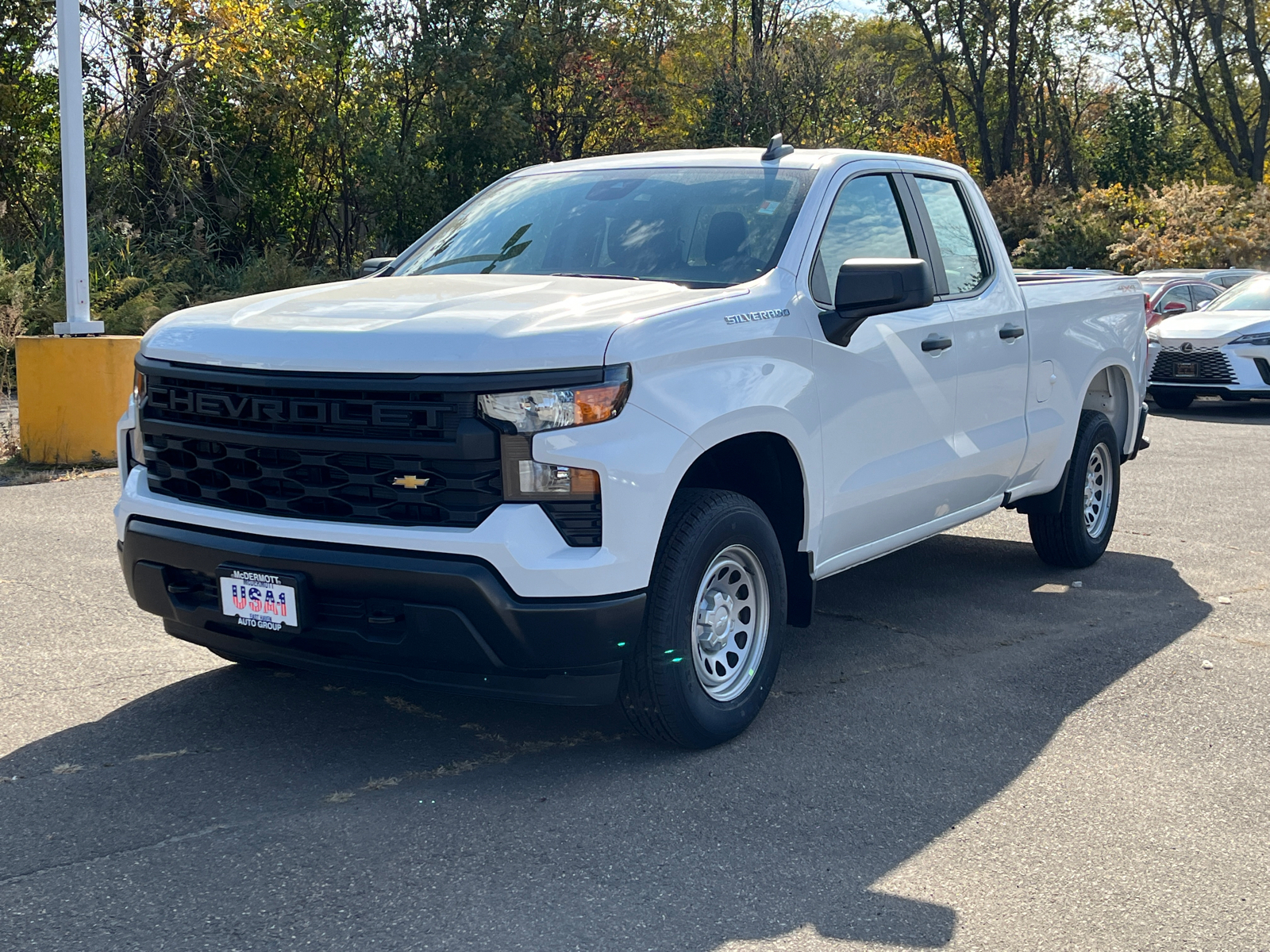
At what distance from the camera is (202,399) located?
4.17 meters

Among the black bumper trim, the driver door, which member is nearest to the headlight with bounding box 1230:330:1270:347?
the black bumper trim

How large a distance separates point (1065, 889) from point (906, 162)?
11.0 ft

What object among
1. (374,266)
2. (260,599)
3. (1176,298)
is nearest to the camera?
(260,599)

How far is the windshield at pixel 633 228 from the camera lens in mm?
4953

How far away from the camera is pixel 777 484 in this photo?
4.76 meters

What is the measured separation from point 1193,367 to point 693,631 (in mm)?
13081

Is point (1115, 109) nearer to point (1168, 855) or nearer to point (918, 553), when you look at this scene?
point (918, 553)

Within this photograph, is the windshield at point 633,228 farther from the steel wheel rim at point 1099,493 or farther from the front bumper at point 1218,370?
the front bumper at point 1218,370

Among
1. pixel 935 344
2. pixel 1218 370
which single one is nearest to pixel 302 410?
pixel 935 344

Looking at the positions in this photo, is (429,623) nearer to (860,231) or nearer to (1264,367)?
(860,231)

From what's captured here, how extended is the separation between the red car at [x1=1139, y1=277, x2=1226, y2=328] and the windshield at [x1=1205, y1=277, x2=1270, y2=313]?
978mm

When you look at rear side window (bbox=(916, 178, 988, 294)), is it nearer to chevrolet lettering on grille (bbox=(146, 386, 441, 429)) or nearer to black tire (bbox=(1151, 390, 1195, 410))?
chevrolet lettering on grille (bbox=(146, 386, 441, 429))

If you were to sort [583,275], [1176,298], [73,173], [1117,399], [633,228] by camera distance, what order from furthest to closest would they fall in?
[1176,298], [73,173], [1117,399], [633,228], [583,275]

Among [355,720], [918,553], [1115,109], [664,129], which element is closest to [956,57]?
[1115,109]
